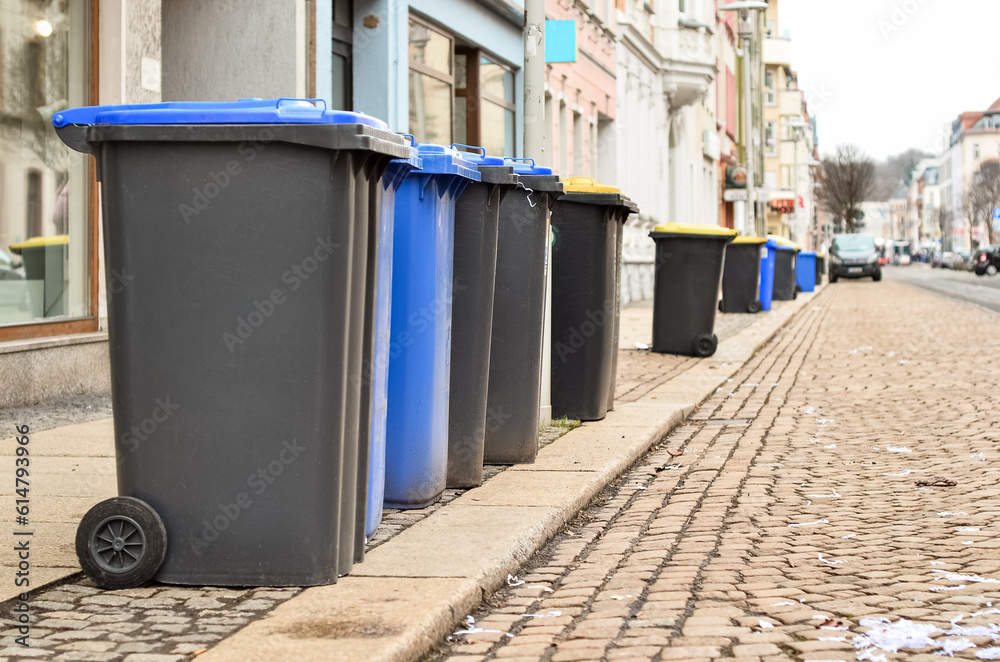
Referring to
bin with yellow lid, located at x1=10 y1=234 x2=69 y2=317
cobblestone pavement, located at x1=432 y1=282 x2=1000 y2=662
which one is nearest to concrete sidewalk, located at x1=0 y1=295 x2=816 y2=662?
cobblestone pavement, located at x1=432 y1=282 x2=1000 y2=662

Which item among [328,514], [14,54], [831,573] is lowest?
[831,573]

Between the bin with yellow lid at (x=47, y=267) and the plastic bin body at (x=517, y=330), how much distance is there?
4.49m

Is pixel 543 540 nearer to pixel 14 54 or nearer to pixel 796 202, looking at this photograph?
pixel 14 54

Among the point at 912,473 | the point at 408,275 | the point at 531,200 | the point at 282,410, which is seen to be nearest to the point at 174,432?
the point at 282,410

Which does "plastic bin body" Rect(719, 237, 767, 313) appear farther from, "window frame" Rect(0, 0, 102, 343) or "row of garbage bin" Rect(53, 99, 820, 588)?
"row of garbage bin" Rect(53, 99, 820, 588)

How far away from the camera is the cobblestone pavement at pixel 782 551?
4.20m

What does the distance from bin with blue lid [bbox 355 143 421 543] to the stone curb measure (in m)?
0.24

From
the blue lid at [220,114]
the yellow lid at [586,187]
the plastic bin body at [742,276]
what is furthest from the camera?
the plastic bin body at [742,276]

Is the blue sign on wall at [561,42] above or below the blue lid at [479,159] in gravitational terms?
above

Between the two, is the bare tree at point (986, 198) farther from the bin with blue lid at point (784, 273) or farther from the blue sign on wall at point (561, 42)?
the blue sign on wall at point (561, 42)

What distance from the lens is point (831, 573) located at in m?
5.11

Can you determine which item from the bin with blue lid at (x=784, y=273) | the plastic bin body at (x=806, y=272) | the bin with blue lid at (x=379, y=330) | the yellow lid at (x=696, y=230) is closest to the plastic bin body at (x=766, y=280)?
the bin with blue lid at (x=784, y=273)

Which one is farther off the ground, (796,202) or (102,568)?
(796,202)

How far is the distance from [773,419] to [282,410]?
21.4 ft
